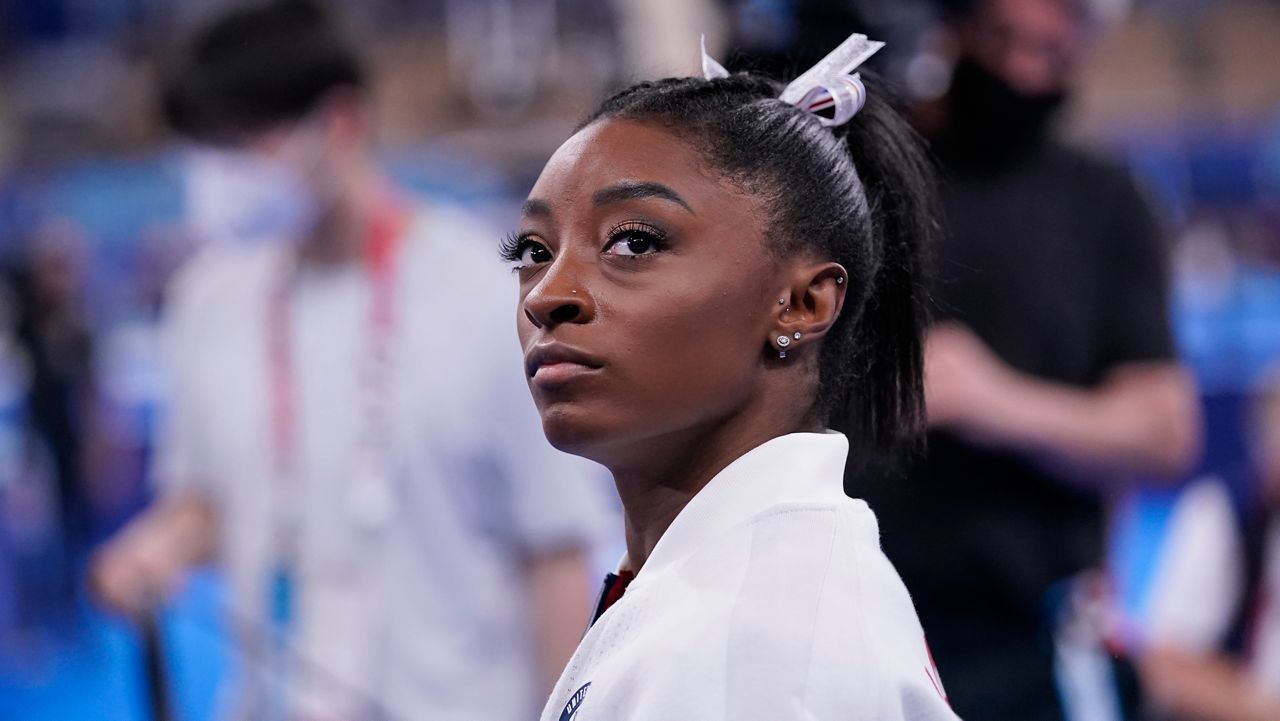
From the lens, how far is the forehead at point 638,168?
101 centimetres

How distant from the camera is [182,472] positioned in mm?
2504

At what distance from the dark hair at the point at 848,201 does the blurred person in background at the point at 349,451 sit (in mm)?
971

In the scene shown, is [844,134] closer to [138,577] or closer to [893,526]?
[893,526]

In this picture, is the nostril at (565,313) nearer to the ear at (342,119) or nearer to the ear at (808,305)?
the ear at (808,305)

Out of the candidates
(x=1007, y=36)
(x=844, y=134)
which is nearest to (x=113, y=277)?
(x=1007, y=36)

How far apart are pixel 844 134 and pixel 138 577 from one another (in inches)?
62.3

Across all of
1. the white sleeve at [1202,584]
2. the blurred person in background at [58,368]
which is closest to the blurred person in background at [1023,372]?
the white sleeve at [1202,584]

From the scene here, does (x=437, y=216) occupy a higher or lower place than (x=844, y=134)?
higher

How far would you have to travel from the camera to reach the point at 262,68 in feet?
8.01

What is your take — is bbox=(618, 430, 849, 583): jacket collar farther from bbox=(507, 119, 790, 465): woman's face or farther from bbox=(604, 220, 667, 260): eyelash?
bbox=(604, 220, 667, 260): eyelash

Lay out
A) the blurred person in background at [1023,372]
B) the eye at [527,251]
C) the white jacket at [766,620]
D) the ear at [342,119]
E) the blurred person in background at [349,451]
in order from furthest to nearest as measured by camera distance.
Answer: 1. the ear at [342,119]
2. the blurred person in background at [349,451]
3. the blurred person in background at [1023,372]
4. the eye at [527,251]
5. the white jacket at [766,620]

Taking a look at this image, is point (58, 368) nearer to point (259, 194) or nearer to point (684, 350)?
point (259, 194)

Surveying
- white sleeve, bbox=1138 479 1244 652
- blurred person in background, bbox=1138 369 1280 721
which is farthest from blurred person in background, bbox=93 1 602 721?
white sleeve, bbox=1138 479 1244 652

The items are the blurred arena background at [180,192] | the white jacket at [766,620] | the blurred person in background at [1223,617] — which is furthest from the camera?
the blurred arena background at [180,192]
